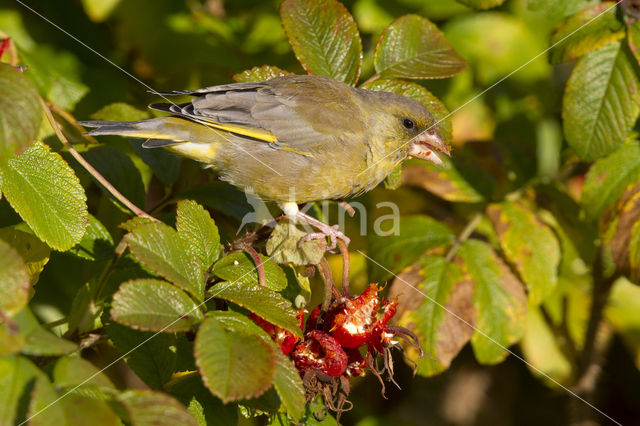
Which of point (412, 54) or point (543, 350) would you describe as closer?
point (412, 54)

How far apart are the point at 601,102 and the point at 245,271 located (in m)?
1.51

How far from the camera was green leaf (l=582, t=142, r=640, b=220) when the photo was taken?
2557 mm

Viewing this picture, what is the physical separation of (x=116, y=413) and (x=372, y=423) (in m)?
1.91

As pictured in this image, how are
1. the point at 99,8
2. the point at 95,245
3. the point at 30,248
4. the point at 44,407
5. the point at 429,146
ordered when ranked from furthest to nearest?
1. the point at 99,8
2. the point at 429,146
3. the point at 95,245
4. the point at 30,248
5. the point at 44,407

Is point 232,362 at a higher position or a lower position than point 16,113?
lower

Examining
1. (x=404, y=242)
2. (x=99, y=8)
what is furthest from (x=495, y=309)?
(x=99, y=8)

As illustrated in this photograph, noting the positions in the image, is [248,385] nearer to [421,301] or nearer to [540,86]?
[421,301]

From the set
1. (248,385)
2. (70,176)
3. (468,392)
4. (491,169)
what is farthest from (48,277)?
(468,392)

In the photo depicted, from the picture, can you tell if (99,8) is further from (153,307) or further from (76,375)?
(76,375)

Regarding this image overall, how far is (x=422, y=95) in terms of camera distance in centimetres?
232

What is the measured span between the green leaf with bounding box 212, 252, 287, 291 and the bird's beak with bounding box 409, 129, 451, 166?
2.95ft

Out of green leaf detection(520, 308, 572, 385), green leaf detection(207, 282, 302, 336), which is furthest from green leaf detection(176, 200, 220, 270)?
green leaf detection(520, 308, 572, 385)

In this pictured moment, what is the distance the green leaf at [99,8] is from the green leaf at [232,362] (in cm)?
206

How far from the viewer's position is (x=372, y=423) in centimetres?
297
